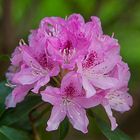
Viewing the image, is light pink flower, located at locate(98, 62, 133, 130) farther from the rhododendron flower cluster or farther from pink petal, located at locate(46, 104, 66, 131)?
pink petal, located at locate(46, 104, 66, 131)

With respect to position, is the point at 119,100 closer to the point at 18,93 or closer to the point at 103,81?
the point at 103,81

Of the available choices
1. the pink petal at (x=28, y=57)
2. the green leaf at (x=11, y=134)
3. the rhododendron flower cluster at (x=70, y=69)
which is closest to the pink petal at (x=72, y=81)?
the rhododendron flower cluster at (x=70, y=69)

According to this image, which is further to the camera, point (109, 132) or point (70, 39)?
point (109, 132)

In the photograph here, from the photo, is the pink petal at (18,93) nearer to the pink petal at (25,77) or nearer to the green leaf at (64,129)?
the pink petal at (25,77)

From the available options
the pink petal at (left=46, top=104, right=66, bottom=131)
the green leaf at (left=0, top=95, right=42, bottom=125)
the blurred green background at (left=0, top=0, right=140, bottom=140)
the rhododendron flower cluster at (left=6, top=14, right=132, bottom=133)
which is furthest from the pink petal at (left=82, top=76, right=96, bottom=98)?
the blurred green background at (left=0, top=0, right=140, bottom=140)

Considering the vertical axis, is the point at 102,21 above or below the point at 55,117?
above

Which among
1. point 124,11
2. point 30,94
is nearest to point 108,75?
point 30,94

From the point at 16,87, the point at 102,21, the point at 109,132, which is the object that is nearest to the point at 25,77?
the point at 16,87
